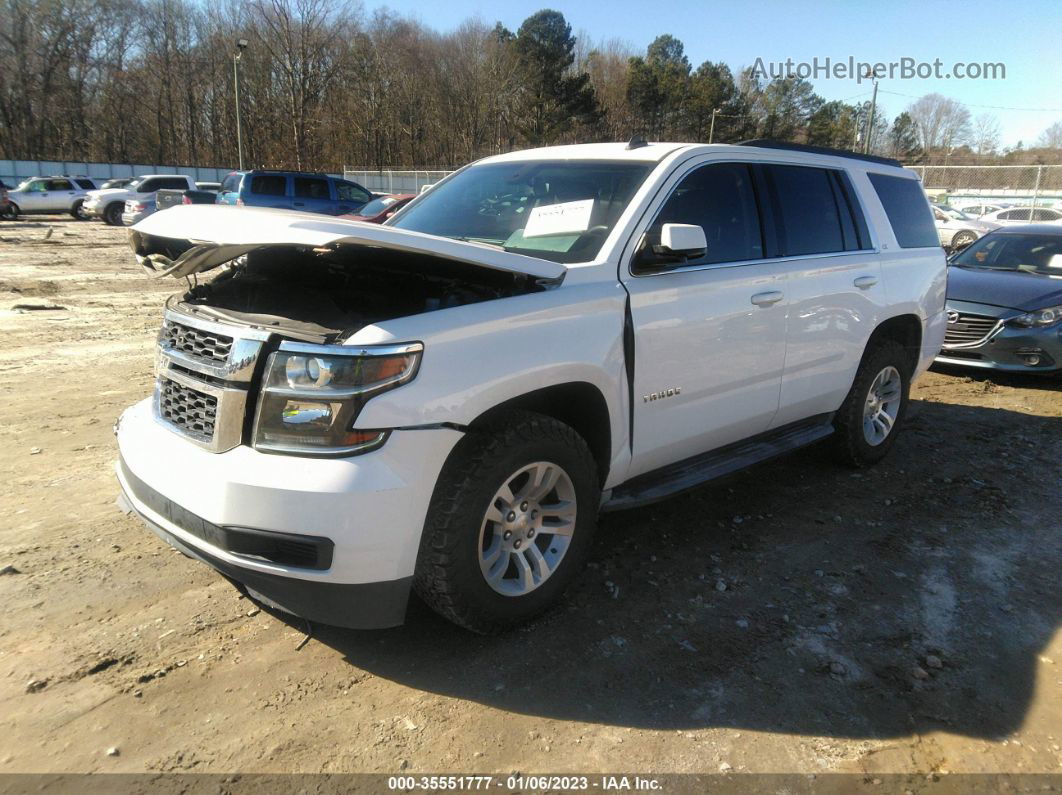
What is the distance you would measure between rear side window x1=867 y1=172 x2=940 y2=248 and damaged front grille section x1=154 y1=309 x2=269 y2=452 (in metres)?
4.27

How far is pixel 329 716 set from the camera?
8.45ft

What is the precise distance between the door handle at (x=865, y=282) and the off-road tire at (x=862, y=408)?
0.47m

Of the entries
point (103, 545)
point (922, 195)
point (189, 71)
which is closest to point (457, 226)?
point (103, 545)

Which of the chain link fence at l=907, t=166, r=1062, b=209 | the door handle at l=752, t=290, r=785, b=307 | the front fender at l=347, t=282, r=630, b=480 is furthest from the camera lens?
the chain link fence at l=907, t=166, r=1062, b=209

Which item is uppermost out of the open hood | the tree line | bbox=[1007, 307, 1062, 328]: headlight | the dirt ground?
the tree line

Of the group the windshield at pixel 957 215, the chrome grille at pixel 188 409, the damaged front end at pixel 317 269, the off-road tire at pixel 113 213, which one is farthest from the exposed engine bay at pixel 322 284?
the off-road tire at pixel 113 213

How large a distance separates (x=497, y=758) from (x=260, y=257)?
2.28 metres

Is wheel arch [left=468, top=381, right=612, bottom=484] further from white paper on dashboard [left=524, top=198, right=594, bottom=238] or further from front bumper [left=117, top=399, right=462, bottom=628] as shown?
white paper on dashboard [left=524, top=198, right=594, bottom=238]

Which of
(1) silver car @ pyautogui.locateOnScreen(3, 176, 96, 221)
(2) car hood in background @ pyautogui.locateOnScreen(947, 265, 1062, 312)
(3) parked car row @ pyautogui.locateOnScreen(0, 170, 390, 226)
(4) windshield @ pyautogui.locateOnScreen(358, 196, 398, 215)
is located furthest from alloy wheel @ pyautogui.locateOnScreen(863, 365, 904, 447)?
(1) silver car @ pyautogui.locateOnScreen(3, 176, 96, 221)

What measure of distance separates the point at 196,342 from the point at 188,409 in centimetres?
26

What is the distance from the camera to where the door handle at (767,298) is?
12.5 ft

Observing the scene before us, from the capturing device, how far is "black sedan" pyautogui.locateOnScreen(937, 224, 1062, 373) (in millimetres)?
7418

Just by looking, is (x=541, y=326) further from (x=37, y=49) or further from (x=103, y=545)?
(x=37, y=49)

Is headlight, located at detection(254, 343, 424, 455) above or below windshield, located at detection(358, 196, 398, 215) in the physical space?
below
